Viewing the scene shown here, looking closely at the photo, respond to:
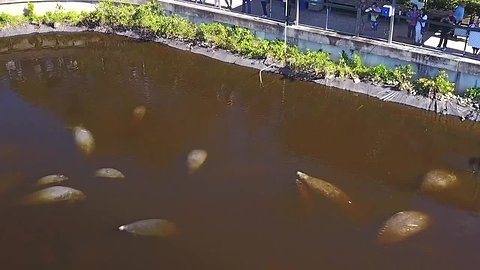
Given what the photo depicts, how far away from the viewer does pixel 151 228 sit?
1554cm

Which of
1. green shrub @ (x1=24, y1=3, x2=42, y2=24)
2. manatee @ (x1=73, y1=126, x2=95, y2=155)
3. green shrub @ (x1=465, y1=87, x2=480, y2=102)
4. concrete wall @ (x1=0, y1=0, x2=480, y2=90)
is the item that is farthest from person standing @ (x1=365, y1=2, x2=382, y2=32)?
green shrub @ (x1=24, y1=3, x2=42, y2=24)

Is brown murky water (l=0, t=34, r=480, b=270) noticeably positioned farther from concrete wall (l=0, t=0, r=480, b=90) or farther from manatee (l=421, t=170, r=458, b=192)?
concrete wall (l=0, t=0, r=480, b=90)

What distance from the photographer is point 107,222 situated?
16.0 m

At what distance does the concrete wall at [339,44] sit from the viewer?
71.5 ft

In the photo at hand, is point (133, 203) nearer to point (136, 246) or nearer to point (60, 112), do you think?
point (136, 246)

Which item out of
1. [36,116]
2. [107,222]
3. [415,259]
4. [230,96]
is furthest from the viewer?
[230,96]

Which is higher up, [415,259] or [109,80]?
[109,80]

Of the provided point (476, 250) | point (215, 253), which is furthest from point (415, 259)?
point (215, 253)

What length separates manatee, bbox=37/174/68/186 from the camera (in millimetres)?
17516

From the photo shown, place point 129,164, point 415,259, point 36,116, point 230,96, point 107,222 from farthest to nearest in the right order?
point 230,96, point 36,116, point 129,164, point 107,222, point 415,259

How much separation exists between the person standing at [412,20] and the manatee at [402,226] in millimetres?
9782

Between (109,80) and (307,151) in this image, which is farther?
(109,80)

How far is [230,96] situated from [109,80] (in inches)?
221

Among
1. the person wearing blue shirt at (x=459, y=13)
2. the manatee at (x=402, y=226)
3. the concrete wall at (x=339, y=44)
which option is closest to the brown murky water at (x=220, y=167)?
the manatee at (x=402, y=226)
